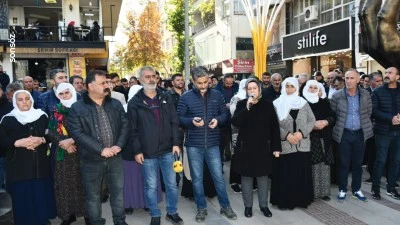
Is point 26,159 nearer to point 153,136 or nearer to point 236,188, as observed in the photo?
point 153,136

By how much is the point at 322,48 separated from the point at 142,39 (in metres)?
14.3

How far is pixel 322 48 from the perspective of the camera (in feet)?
62.1

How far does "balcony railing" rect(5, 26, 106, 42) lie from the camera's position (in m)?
16.9

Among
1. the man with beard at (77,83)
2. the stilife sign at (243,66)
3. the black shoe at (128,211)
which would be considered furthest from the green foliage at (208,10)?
the black shoe at (128,211)

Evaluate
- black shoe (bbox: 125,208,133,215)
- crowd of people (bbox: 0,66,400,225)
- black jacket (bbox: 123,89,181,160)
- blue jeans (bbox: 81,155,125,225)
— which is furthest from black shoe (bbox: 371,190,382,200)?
blue jeans (bbox: 81,155,125,225)

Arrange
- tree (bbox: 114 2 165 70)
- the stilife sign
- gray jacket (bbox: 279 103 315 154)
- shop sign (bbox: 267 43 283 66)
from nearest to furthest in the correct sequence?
gray jacket (bbox: 279 103 315 154) → shop sign (bbox: 267 43 283 66) → the stilife sign → tree (bbox: 114 2 165 70)

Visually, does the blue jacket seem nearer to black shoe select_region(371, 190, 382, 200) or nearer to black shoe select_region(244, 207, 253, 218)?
black shoe select_region(244, 207, 253, 218)

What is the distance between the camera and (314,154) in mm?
5777

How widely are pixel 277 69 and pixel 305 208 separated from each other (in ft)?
69.4

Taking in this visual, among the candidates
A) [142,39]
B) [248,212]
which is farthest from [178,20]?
[248,212]

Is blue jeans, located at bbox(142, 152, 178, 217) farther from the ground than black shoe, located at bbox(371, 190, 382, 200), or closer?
farther from the ground

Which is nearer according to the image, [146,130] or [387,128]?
[146,130]

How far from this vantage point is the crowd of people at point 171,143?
453cm

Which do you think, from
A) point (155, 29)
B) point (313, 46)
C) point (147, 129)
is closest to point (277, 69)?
point (313, 46)
